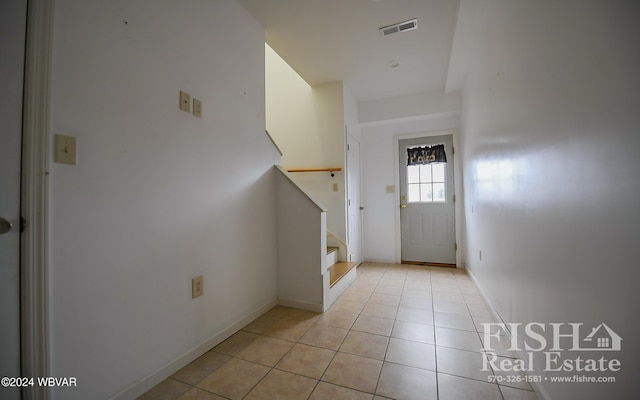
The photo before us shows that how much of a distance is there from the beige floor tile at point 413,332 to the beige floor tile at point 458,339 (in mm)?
59

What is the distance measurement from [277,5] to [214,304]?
8.03 feet

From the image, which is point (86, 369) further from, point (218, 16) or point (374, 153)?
point (374, 153)

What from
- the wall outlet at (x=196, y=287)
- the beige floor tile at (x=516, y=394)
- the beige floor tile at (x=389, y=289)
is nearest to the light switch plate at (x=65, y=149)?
the wall outlet at (x=196, y=287)

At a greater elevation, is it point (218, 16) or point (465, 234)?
point (218, 16)

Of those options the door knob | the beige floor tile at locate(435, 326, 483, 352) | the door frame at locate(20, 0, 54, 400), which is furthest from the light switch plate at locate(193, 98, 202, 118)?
the beige floor tile at locate(435, 326, 483, 352)

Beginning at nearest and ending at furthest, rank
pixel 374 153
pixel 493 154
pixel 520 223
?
pixel 520 223
pixel 493 154
pixel 374 153

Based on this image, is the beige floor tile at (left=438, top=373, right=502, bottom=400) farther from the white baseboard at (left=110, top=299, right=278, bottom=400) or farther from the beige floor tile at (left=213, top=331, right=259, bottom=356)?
the white baseboard at (left=110, top=299, right=278, bottom=400)

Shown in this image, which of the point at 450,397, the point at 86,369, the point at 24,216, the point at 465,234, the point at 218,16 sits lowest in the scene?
the point at 450,397

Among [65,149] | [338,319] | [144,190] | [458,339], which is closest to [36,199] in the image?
[65,149]

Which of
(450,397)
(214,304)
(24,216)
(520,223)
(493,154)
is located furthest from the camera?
(493,154)

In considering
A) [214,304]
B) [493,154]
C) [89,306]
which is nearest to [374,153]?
[493,154]

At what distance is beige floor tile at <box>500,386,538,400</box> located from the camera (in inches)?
49.9

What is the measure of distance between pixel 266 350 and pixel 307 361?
0.31 metres

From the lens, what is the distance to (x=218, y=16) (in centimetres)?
188
